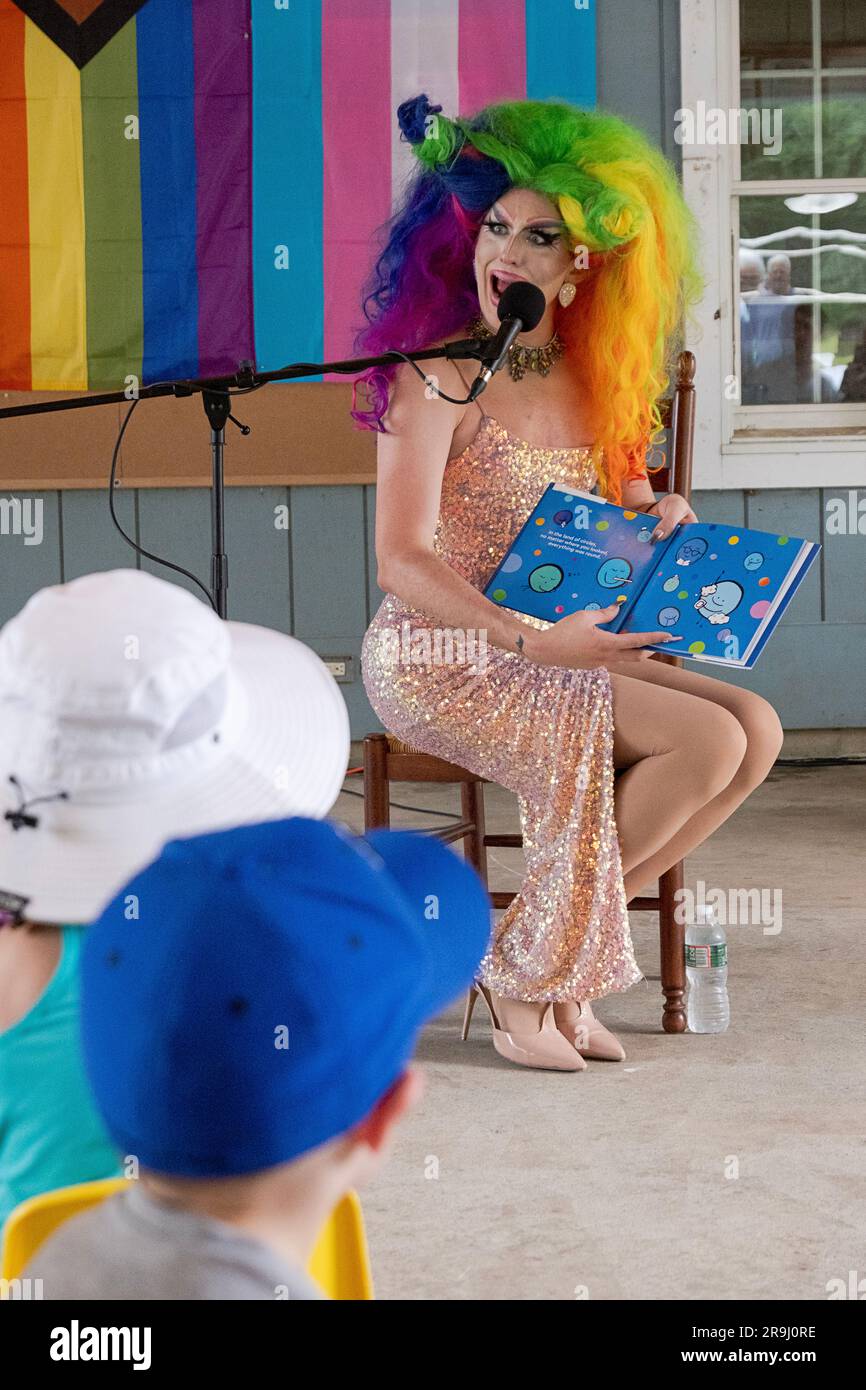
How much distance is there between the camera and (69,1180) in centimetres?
87

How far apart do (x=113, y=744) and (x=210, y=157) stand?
12.8 feet

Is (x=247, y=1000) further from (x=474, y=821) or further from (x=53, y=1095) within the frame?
(x=474, y=821)

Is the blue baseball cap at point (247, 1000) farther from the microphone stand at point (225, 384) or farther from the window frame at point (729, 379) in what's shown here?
the window frame at point (729, 379)

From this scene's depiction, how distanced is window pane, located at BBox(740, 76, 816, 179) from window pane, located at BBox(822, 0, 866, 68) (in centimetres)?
10

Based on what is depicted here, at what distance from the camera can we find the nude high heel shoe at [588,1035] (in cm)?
215

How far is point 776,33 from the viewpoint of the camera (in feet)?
14.8

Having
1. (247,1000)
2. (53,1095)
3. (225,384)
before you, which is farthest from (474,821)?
(247,1000)

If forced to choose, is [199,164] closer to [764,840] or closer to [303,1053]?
[764,840]

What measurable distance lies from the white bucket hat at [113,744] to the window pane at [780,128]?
13.6ft

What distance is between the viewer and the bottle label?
2.29 meters

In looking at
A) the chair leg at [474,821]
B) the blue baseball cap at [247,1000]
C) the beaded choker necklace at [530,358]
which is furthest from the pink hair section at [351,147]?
the blue baseball cap at [247,1000]

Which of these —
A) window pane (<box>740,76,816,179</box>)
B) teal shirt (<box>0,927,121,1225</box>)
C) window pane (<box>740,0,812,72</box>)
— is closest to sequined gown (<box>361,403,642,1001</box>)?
teal shirt (<box>0,927,121,1225</box>)

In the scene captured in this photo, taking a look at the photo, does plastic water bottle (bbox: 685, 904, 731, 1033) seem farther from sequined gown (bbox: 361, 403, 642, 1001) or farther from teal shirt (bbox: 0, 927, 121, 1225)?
teal shirt (bbox: 0, 927, 121, 1225)
